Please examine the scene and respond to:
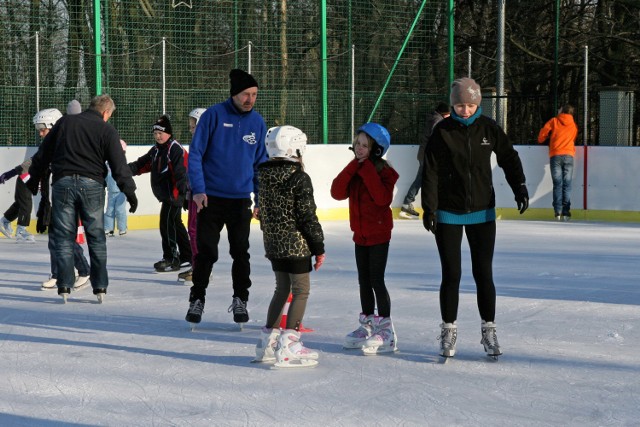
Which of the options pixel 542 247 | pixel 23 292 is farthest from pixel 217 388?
pixel 542 247

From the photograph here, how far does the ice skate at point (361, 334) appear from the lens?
6297mm

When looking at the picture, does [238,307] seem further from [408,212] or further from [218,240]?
[408,212]

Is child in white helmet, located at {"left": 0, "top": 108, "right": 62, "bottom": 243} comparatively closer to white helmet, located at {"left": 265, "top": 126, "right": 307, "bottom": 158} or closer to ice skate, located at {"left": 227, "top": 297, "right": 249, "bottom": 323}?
ice skate, located at {"left": 227, "top": 297, "right": 249, "bottom": 323}

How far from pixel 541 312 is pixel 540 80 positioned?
1446 centimetres

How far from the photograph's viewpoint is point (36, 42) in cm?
1501

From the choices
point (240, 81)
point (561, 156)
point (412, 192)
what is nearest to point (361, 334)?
point (240, 81)

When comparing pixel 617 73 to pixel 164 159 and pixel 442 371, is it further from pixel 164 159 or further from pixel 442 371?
pixel 442 371

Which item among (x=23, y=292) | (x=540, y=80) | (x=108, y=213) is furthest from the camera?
(x=540, y=80)

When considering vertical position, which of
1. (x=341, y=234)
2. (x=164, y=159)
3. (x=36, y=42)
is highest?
(x=36, y=42)

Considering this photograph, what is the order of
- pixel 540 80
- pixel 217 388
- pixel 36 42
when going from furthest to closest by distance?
pixel 540 80 < pixel 36 42 < pixel 217 388

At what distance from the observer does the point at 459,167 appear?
19.2 ft

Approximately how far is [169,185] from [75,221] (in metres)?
1.80

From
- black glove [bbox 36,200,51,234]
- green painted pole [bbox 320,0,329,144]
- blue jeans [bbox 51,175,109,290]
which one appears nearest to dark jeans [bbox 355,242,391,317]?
blue jeans [bbox 51,175,109,290]

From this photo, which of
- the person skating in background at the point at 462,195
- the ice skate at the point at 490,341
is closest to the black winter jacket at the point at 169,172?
the person skating in background at the point at 462,195
